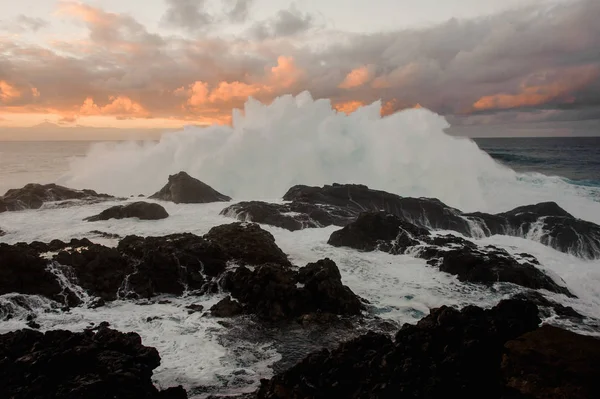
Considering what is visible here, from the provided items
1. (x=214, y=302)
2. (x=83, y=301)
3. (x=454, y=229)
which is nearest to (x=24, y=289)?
(x=83, y=301)

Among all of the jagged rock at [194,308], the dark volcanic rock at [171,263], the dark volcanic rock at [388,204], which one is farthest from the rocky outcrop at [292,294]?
the dark volcanic rock at [388,204]

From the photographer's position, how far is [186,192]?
103 ft

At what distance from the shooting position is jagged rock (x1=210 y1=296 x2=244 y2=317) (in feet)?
41.9

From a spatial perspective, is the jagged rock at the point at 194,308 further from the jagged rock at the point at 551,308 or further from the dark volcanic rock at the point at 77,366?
the jagged rock at the point at 551,308

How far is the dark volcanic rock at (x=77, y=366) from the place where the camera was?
23.7ft

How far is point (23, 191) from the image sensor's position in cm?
2936

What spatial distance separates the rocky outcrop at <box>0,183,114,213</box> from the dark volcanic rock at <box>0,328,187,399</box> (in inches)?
885

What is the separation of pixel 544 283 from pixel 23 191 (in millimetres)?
32199

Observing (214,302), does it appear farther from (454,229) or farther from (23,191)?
(23,191)

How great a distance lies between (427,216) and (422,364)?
19.2 m

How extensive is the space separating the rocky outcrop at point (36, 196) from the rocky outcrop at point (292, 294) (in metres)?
21.1

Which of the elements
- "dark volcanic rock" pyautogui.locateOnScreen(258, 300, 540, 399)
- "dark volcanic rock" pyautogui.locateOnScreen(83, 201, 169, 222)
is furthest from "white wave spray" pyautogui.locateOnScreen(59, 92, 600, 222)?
"dark volcanic rock" pyautogui.locateOnScreen(258, 300, 540, 399)

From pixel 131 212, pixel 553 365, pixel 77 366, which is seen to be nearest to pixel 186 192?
pixel 131 212

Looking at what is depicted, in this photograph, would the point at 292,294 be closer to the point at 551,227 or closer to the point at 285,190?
the point at 551,227
